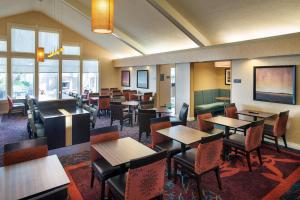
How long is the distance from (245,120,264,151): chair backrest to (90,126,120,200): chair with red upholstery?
2.25 meters

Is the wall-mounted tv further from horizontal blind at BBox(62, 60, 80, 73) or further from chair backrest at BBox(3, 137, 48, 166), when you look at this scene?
horizontal blind at BBox(62, 60, 80, 73)

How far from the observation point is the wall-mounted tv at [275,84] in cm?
479

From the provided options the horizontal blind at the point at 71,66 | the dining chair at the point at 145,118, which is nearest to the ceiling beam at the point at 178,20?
the dining chair at the point at 145,118

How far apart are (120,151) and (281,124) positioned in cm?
384

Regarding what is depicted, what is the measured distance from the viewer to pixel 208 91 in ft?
27.7

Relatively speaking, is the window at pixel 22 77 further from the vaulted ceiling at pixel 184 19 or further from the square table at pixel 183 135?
the square table at pixel 183 135

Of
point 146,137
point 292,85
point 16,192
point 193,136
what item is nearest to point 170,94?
point 146,137

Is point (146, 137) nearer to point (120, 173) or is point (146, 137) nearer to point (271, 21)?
point (120, 173)

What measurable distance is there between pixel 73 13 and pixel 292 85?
26.0ft

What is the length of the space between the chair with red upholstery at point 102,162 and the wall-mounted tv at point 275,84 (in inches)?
164

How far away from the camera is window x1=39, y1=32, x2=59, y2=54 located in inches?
382

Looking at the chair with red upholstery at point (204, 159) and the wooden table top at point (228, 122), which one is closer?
the chair with red upholstery at point (204, 159)

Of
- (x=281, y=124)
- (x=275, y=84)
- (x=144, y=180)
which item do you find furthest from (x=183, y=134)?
(x=275, y=84)

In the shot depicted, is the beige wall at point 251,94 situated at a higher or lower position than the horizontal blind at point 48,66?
lower
